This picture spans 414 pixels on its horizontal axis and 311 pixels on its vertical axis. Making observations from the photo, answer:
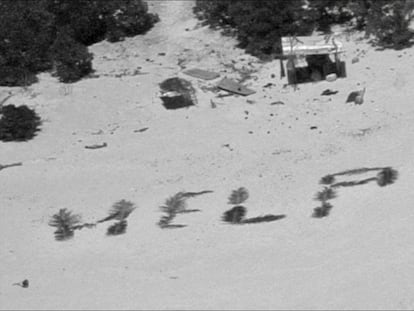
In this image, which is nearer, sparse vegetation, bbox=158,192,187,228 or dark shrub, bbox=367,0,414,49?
sparse vegetation, bbox=158,192,187,228

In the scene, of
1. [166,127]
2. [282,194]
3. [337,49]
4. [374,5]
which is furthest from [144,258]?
[374,5]

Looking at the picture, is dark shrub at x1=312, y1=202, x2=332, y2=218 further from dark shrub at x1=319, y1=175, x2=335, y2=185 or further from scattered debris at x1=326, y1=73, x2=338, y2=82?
scattered debris at x1=326, y1=73, x2=338, y2=82

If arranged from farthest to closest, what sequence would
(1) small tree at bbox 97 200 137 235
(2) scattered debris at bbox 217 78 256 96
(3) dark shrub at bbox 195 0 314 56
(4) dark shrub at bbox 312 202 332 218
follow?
1. (3) dark shrub at bbox 195 0 314 56
2. (2) scattered debris at bbox 217 78 256 96
3. (1) small tree at bbox 97 200 137 235
4. (4) dark shrub at bbox 312 202 332 218

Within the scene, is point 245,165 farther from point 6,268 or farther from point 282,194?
point 6,268

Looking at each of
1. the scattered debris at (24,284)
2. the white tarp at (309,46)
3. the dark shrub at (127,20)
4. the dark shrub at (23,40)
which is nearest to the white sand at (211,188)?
the scattered debris at (24,284)

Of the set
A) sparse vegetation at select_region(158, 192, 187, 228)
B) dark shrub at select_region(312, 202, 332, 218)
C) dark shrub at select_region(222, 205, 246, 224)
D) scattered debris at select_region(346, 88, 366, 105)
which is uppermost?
scattered debris at select_region(346, 88, 366, 105)

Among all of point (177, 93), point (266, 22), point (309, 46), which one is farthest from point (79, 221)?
point (266, 22)

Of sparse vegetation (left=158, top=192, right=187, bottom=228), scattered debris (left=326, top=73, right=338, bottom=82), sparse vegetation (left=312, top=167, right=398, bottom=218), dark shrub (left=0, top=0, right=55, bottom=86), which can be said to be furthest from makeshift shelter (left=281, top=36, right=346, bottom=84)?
dark shrub (left=0, top=0, right=55, bottom=86)
